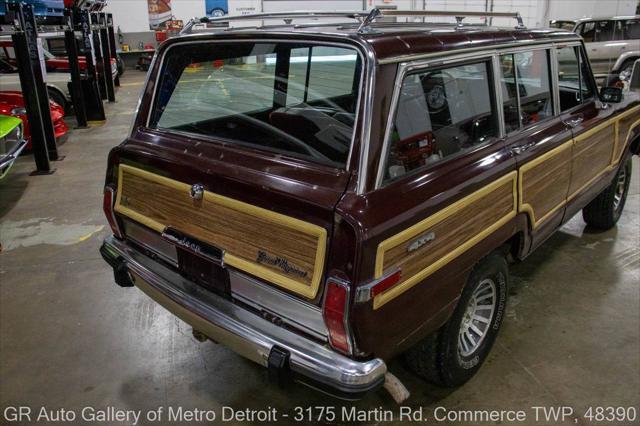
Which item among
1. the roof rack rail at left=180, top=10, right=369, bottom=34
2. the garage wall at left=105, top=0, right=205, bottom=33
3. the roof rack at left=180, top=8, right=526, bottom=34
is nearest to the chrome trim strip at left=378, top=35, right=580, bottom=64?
the roof rack at left=180, top=8, right=526, bottom=34

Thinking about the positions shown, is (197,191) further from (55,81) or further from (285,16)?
(55,81)

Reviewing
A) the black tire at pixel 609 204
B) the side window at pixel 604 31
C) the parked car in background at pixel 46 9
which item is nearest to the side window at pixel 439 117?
the black tire at pixel 609 204

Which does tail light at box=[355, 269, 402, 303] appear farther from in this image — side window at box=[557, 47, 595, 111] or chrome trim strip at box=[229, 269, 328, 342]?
side window at box=[557, 47, 595, 111]

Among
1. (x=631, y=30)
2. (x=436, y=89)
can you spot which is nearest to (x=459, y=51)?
(x=436, y=89)

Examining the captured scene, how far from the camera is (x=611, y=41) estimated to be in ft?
34.8

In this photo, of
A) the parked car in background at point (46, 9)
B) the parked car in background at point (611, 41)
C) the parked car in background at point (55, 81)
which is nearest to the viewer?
the parked car in background at point (46, 9)

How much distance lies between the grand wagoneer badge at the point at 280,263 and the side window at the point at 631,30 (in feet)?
38.2

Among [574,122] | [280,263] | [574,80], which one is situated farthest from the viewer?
[574,80]

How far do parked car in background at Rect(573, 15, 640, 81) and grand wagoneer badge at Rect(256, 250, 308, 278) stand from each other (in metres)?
10.8

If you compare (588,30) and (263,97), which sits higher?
(588,30)

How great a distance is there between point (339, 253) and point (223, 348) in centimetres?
149

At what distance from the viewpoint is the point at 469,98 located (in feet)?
7.77

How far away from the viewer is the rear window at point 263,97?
6.88ft

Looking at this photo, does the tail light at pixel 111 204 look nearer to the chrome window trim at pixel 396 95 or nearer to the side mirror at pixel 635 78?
the chrome window trim at pixel 396 95
